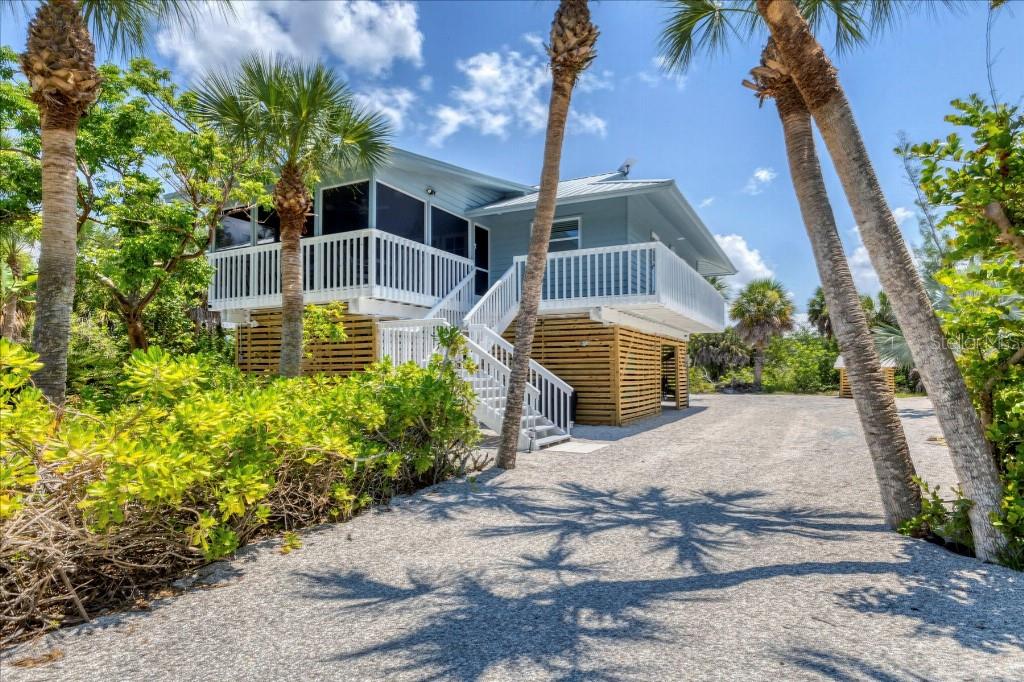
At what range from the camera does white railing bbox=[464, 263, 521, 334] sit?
37.8ft

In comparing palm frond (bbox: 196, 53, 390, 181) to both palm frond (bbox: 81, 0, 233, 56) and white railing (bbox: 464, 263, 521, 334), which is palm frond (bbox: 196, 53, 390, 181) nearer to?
palm frond (bbox: 81, 0, 233, 56)

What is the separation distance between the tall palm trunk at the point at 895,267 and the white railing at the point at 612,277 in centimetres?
636

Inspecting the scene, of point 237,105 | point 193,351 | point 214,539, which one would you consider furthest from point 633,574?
point 193,351

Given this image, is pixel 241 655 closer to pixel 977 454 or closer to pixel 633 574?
pixel 633 574

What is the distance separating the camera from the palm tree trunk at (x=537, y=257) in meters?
7.67

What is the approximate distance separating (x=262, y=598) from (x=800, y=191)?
5560 mm

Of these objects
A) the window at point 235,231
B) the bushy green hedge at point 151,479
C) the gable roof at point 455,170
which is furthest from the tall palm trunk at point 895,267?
the window at point 235,231

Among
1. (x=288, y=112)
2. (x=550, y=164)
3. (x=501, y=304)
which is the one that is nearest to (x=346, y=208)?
(x=501, y=304)

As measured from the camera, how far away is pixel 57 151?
5.59 metres

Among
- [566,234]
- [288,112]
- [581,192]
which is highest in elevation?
[581,192]

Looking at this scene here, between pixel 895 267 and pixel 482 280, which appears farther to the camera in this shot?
pixel 482 280

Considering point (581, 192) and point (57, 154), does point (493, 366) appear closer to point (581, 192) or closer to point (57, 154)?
point (581, 192)

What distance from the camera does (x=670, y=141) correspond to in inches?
529

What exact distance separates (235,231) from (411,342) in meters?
7.91
